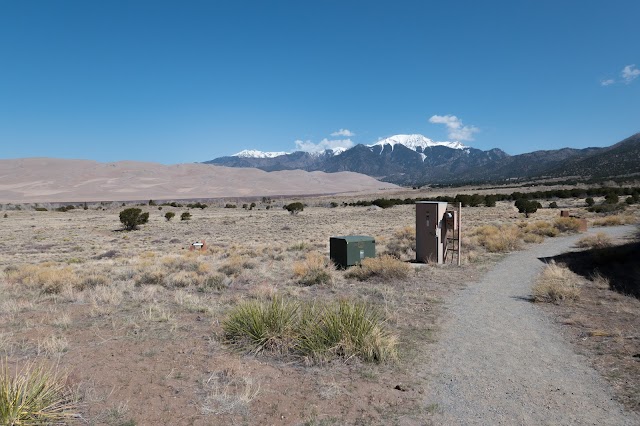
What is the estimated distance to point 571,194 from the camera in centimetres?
6819

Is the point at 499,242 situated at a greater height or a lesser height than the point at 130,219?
lesser

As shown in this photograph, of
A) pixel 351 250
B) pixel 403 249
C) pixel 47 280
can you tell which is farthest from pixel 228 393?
pixel 403 249

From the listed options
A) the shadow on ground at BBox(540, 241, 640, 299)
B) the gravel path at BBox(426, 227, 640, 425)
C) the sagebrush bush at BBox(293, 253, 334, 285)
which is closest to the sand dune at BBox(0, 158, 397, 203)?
the sagebrush bush at BBox(293, 253, 334, 285)

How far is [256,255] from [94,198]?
155 metres

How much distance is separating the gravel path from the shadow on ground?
12.7 ft

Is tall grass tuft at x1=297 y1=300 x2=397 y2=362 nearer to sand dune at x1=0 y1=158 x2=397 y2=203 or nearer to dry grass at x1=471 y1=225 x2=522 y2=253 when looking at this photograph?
dry grass at x1=471 y1=225 x2=522 y2=253

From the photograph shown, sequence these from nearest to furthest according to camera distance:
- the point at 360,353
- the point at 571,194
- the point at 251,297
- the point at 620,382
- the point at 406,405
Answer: the point at 406,405, the point at 620,382, the point at 360,353, the point at 251,297, the point at 571,194

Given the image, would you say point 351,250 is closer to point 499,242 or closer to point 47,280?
point 499,242

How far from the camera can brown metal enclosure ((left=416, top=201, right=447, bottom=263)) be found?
1641cm

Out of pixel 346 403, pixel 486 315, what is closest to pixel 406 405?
pixel 346 403

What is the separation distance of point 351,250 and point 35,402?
39.4 ft

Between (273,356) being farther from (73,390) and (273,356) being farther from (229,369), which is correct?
(73,390)

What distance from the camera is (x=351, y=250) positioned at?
15.9 meters

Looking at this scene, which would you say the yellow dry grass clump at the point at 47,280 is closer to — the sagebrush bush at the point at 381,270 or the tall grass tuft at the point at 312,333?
the tall grass tuft at the point at 312,333
